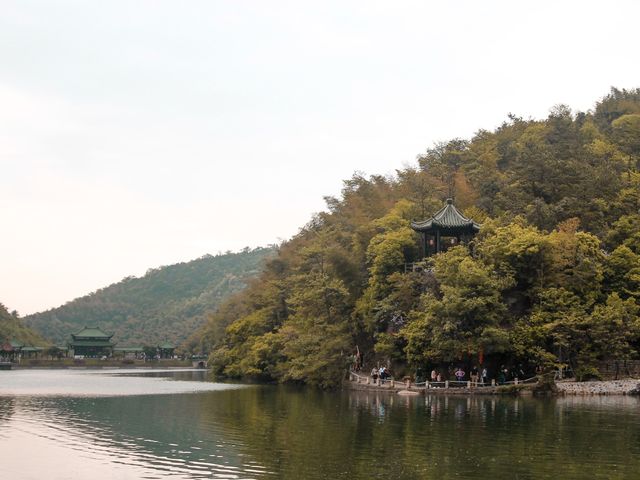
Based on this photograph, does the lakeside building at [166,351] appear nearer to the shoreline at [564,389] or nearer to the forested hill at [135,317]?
the forested hill at [135,317]

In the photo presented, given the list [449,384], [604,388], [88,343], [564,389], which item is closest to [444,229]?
[449,384]

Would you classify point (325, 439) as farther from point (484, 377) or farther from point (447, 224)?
point (447, 224)

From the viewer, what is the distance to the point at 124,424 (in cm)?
2739

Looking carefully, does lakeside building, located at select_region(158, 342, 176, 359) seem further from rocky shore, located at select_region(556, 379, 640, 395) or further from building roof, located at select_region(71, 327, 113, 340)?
rocky shore, located at select_region(556, 379, 640, 395)

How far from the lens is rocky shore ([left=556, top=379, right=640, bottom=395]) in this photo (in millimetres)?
38938

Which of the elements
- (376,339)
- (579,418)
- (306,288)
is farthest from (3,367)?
(579,418)

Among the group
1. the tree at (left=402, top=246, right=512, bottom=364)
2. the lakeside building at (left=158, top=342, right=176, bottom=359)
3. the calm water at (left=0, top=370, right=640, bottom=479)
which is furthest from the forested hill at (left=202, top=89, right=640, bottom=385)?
the lakeside building at (left=158, top=342, right=176, bottom=359)

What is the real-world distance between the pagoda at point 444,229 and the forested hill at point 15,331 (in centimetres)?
8435

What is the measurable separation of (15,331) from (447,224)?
94.3 m

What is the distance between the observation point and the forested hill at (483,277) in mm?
42438

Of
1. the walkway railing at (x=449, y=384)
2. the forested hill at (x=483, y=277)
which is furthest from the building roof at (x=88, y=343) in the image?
the walkway railing at (x=449, y=384)

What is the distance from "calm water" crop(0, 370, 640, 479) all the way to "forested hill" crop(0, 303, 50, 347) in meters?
88.2

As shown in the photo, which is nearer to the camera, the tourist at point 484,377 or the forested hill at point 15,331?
the tourist at point 484,377

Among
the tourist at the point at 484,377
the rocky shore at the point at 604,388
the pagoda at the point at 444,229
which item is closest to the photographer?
the rocky shore at the point at 604,388
